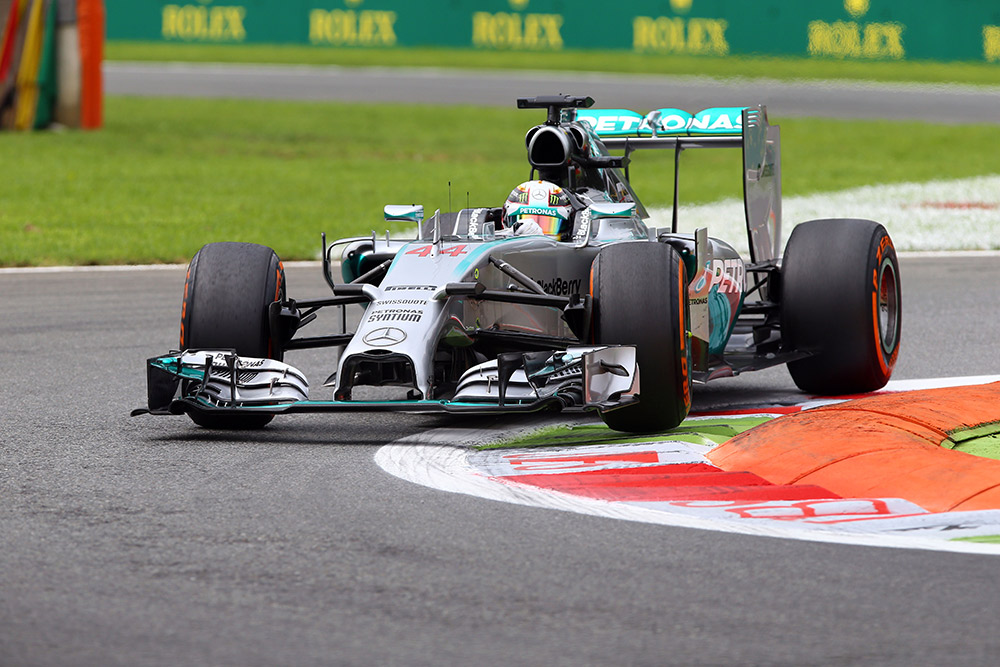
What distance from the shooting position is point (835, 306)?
8109 mm

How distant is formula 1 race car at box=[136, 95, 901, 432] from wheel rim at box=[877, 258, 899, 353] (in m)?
0.01

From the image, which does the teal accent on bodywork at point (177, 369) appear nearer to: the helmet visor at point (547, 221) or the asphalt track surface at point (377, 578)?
the asphalt track surface at point (377, 578)

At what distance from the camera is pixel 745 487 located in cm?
577

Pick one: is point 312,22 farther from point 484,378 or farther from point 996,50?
point 484,378

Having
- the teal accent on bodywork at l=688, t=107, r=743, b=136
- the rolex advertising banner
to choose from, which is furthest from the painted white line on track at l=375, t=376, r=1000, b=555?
the rolex advertising banner

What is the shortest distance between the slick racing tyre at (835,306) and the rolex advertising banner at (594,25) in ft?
80.1

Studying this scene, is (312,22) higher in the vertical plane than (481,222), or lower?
higher

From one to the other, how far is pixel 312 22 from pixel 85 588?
35.3 meters

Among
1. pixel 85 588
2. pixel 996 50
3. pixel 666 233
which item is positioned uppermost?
pixel 996 50

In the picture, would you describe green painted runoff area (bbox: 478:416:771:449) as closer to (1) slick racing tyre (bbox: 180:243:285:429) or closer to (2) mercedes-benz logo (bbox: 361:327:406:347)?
(2) mercedes-benz logo (bbox: 361:327:406:347)

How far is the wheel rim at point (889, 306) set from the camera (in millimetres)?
8469

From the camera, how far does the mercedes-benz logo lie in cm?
675

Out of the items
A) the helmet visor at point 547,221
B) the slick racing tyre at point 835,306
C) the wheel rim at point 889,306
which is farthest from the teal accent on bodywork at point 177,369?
the wheel rim at point 889,306

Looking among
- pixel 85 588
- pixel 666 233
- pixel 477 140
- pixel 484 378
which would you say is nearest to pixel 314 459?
pixel 484 378
